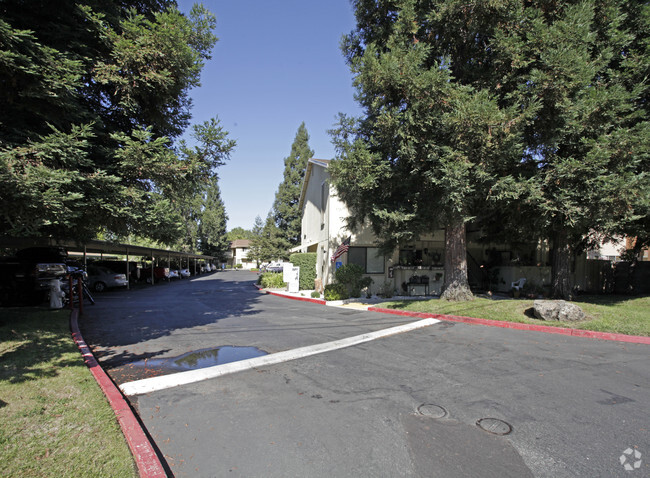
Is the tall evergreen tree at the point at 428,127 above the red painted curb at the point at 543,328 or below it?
above

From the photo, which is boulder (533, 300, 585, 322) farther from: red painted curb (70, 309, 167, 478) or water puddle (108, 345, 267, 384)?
red painted curb (70, 309, 167, 478)

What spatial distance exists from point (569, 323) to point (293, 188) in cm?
3618

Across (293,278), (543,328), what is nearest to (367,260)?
(293,278)

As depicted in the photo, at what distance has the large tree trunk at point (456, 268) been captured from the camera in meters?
12.9

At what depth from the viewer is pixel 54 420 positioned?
3576mm

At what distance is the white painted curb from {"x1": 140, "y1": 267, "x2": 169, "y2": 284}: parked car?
27.3 metres

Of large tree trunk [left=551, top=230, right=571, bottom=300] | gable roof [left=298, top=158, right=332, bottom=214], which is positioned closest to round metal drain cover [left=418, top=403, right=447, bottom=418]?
large tree trunk [left=551, top=230, right=571, bottom=300]

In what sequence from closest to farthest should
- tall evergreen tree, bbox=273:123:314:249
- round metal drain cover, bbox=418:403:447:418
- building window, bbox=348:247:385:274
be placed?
round metal drain cover, bbox=418:403:447:418 < building window, bbox=348:247:385:274 < tall evergreen tree, bbox=273:123:314:249

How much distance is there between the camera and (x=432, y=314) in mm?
11156

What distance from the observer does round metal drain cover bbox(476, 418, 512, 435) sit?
3.63m

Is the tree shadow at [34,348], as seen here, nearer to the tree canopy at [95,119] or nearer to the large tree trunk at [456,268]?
the tree canopy at [95,119]

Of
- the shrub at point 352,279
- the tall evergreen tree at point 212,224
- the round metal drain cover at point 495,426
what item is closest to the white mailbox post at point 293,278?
the shrub at point 352,279

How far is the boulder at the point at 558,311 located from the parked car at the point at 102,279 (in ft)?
75.6

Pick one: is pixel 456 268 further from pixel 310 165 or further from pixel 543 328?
pixel 310 165
